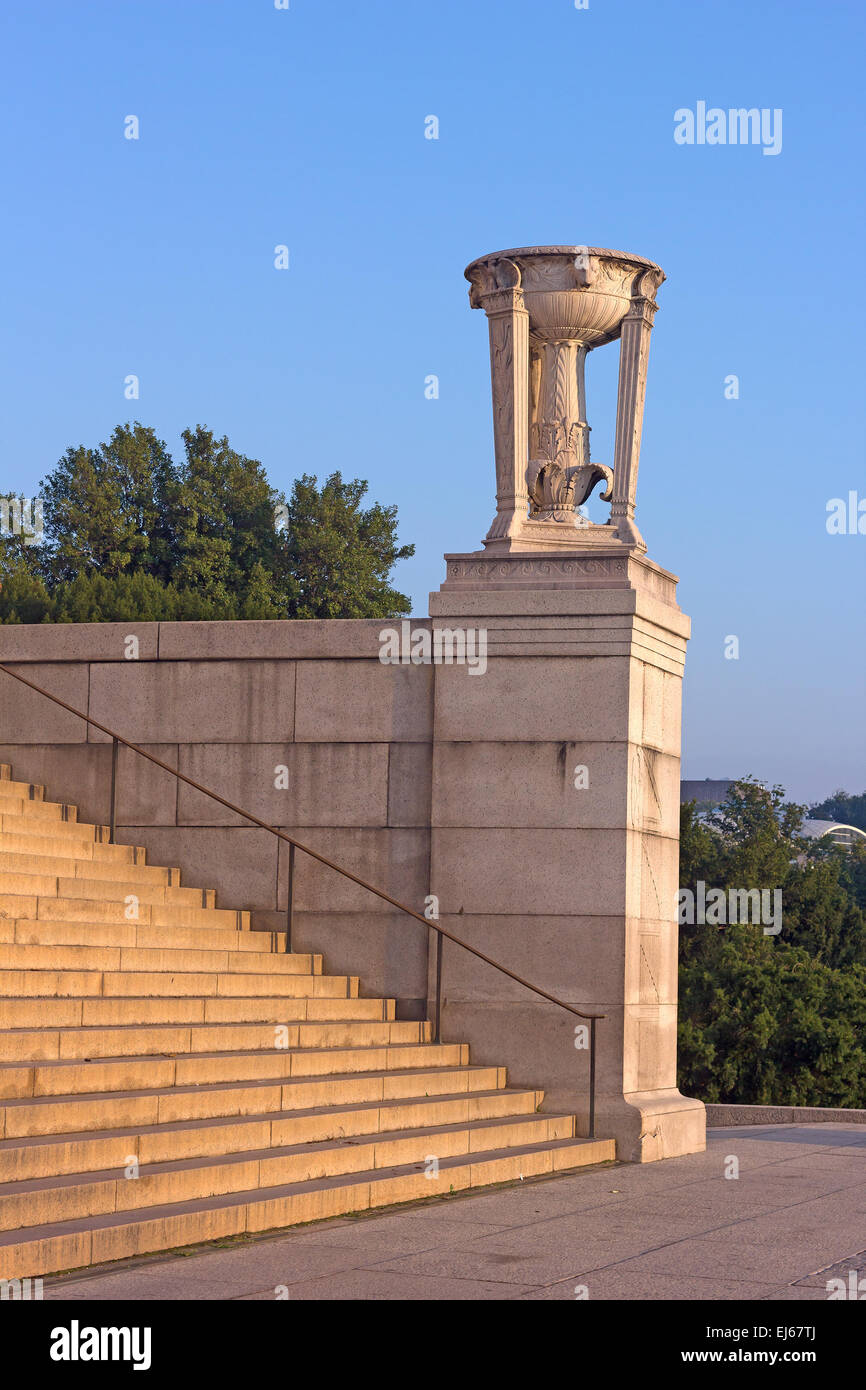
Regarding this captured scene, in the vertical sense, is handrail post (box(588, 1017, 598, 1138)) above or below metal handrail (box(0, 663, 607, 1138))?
below

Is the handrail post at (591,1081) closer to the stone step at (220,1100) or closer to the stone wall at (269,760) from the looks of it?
the stone step at (220,1100)

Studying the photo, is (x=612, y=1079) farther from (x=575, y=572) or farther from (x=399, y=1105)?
(x=575, y=572)

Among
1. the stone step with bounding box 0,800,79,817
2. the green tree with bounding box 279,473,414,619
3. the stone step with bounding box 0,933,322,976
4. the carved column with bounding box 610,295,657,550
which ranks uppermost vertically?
the green tree with bounding box 279,473,414,619

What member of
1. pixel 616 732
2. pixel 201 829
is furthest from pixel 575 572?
pixel 201 829

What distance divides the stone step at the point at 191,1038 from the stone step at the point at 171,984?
14.1 inches

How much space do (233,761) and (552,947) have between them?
3.19 meters

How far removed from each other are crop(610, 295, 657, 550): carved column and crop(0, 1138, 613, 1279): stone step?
18.4 feet

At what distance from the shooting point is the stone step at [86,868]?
1215 cm

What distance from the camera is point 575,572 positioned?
45.8 feet

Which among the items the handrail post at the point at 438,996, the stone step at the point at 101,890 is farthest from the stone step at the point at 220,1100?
the stone step at the point at 101,890

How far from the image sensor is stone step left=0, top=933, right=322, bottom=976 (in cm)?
1062

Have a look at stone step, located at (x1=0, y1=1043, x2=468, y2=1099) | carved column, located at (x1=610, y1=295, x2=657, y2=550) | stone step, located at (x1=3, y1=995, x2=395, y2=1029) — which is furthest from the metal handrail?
carved column, located at (x1=610, y1=295, x2=657, y2=550)

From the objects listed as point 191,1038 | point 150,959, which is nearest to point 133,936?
point 150,959

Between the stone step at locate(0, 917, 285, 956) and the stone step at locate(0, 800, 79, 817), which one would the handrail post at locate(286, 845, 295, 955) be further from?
the stone step at locate(0, 800, 79, 817)
